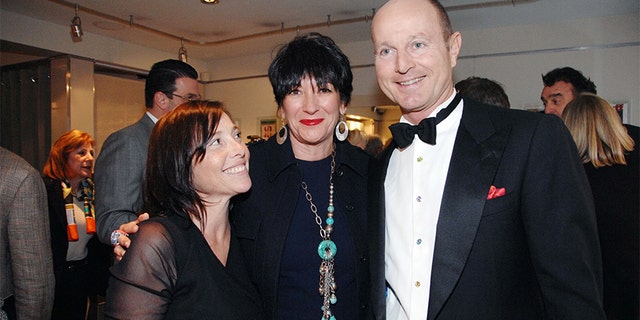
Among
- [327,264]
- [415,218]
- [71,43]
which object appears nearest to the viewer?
[415,218]

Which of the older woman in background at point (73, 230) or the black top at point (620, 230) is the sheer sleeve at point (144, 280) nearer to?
the black top at point (620, 230)

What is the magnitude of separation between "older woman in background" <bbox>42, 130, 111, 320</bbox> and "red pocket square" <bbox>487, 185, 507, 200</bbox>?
10.4 feet

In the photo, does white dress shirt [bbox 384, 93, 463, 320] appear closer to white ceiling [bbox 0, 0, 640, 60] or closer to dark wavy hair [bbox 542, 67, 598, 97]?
dark wavy hair [bbox 542, 67, 598, 97]

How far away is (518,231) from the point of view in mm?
1339

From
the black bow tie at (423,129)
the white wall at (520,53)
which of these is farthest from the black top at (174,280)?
the white wall at (520,53)

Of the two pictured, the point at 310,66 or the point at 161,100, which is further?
the point at 161,100

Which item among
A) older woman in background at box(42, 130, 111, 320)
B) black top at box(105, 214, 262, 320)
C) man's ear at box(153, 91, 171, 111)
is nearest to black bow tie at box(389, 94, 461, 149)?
black top at box(105, 214, 262, 320)

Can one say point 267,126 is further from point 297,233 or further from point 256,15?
point 297,233

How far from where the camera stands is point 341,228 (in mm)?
1898

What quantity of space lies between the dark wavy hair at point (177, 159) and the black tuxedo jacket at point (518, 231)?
850mm

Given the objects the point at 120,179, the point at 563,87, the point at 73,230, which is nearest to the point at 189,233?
the point at 120,179

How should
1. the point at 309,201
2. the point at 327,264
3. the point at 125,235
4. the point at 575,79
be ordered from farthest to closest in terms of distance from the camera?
the point at 575,79, the point at 309,201, the point at 327,264, the point at 125,235

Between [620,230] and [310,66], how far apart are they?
1.76 metres

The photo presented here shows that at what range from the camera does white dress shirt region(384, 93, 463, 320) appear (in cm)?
145
